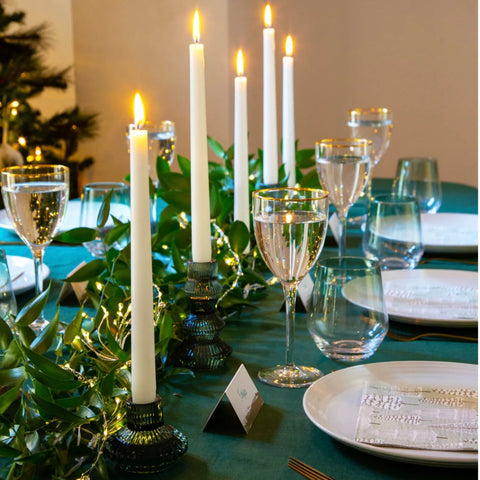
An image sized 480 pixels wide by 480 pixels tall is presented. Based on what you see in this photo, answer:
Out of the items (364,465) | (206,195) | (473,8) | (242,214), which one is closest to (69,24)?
(473,8)

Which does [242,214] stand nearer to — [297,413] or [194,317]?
[194,317]

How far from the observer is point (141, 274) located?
2.04ft

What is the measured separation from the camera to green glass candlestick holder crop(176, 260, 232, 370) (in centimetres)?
90

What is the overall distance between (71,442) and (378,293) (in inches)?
16.0

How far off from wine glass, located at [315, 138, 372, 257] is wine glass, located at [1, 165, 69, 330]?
0.47 metres

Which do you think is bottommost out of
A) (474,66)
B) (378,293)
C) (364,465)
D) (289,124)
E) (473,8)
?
(364,465)

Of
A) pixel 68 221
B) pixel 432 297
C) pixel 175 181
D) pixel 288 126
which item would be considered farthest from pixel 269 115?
pixel 68 221

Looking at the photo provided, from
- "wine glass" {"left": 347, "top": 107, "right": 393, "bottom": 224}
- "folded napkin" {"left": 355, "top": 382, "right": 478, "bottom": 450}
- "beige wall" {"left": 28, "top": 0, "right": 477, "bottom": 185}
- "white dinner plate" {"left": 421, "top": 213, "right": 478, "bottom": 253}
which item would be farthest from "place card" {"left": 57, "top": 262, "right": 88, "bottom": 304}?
"beige wall" {"left": 28, "top": 0, "right": 477, "bottom": 185}

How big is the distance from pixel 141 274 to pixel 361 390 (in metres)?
0.32

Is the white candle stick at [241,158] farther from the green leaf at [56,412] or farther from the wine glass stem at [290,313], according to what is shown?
the green leaf at [56,412]

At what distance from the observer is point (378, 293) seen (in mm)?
892

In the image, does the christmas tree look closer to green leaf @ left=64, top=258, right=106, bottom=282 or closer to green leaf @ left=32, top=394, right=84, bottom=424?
green leaf @ left=64, top=258, right=106, bottom=282

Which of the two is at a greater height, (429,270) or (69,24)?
(69,24)

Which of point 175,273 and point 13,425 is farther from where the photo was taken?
point 175,273
